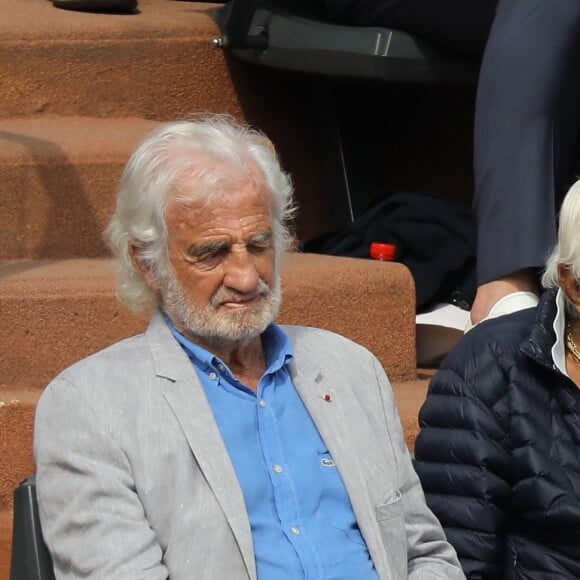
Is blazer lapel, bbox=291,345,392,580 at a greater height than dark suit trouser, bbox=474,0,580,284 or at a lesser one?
lesser

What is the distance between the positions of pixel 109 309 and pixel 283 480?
3.91ft

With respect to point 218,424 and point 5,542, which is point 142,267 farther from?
point 5,542

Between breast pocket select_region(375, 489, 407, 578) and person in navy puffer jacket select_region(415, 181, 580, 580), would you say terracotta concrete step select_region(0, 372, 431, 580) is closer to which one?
person in navy puffer jacket select_region(415, 181, 580, 580)

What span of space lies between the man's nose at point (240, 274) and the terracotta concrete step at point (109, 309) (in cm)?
98

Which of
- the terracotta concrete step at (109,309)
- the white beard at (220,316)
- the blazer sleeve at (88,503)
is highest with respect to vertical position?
the white beard at (220,316)

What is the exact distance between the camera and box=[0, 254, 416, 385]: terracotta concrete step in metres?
3.89

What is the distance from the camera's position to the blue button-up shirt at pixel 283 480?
281 cm

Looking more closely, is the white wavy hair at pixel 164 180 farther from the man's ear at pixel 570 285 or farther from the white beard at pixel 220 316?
the man's ear at pixel 570 285

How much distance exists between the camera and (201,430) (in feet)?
9.26

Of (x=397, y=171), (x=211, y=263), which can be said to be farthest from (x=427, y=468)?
(x=397, y=171)

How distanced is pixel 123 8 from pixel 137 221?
2336 millimetres

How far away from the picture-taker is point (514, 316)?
11.1 feet

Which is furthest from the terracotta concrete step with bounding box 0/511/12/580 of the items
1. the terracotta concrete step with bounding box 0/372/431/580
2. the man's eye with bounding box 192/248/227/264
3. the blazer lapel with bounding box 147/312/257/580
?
the man's eye with bounding box 192/248/227/264

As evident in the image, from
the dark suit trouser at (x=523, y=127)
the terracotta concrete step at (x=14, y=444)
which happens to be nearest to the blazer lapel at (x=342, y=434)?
the terracotta concrete step at (x=14, y=444)
